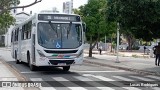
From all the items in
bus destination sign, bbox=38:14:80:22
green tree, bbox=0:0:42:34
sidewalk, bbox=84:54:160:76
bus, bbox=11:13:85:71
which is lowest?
sidewalk, bbox=84:54:160:76

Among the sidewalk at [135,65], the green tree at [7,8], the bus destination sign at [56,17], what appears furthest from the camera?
the green tree at [7,8]

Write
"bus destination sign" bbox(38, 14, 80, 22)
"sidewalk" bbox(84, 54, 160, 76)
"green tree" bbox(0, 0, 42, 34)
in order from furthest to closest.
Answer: "green tree" bbox(0, 0, 42, 34) → "sidewalk" bbox(84, 54, 160, 76) → "bus destination sign" bbox(38, 14, 80, 22)

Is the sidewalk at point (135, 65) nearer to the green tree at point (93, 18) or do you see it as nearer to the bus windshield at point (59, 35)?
the bus windshield at point (59, 35)

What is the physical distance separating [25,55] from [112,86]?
1033 centimetres

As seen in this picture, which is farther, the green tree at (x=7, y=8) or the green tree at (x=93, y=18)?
the green tree at (x=93, y=18)

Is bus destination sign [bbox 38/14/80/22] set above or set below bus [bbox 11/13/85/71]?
above

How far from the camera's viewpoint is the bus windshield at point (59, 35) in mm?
18922

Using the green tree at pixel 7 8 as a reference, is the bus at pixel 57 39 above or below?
below

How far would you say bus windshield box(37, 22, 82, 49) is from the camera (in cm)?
1892

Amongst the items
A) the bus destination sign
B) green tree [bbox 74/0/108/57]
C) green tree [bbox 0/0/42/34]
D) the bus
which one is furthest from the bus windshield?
green tree [bbox 74/0/108/57]

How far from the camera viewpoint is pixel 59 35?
19.1 m

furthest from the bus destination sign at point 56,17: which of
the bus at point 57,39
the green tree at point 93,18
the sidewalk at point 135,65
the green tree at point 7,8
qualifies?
the green tree at point 93,18

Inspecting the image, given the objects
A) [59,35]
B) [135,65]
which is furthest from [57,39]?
[135,65]

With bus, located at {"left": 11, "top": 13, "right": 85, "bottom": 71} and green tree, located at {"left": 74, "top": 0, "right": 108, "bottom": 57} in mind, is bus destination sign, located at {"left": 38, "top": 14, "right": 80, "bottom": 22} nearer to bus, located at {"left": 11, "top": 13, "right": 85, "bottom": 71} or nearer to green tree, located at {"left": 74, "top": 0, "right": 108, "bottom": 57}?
bus, located at {"left": 11, "top": 13, "right": 85, "bottom": 71}
